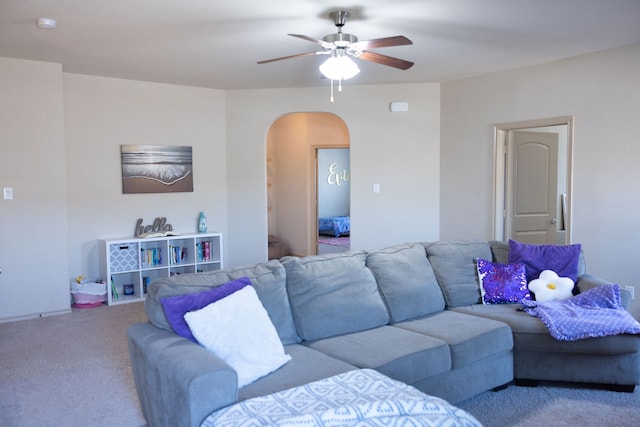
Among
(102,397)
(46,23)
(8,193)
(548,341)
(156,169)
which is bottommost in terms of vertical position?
(102,397)

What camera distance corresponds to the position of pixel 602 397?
A: 119 inches

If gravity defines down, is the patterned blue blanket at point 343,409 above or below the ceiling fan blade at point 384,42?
below

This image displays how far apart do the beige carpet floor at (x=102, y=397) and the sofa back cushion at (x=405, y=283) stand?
652 millimetres

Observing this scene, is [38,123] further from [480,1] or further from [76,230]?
[480,1]

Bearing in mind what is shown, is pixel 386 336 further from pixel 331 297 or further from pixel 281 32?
pixel 281 32

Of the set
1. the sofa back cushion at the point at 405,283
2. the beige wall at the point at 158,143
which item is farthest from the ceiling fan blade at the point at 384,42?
the beige wall at the point at 158,143

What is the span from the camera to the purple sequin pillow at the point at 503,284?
3.56 meters

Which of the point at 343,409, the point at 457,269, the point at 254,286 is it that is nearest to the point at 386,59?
the point at 457,269

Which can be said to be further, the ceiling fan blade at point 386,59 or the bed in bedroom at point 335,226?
the bed in bedroom at point 335,226

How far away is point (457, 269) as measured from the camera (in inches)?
143

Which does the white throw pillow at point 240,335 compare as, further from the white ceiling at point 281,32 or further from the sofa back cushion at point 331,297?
the white ceiling at point 281,32

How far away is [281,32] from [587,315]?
300 cm

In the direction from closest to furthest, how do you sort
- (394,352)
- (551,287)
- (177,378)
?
(177,378)
(394,352)
(551,287)

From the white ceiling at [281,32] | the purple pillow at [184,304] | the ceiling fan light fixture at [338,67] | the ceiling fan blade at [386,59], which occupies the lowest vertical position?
the purple pillow at [184,304]
